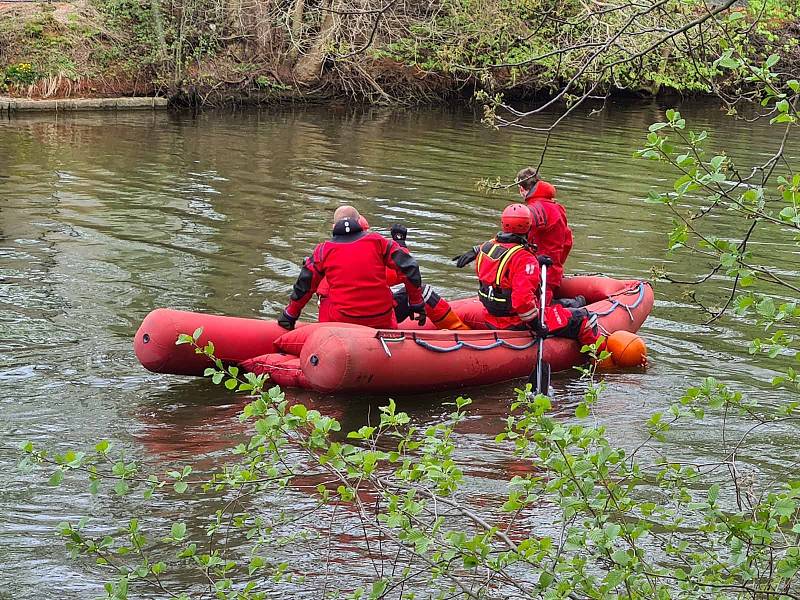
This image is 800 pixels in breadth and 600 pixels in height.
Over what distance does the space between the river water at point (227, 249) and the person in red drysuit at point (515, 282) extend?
1.67 ft

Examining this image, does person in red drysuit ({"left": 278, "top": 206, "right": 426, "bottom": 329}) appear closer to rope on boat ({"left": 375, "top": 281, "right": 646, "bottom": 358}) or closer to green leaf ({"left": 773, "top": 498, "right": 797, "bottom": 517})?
rope on boat ({"left": 375, "top": 281, "right": 646, "bottom": 358})

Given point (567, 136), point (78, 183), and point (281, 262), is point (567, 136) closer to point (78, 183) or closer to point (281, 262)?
point (78, 183)

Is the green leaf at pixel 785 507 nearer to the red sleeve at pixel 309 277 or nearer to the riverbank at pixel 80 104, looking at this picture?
the red sleeve at pixel 309 277

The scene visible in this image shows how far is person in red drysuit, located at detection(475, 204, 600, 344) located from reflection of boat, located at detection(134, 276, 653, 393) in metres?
0.17

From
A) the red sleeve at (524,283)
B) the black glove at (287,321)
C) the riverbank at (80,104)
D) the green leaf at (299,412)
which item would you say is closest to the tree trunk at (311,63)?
the riverbank at (80,104)

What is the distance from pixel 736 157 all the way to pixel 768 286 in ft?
28.3

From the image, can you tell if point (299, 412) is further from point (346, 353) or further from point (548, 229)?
point (548, 229)

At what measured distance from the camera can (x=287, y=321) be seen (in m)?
8.32

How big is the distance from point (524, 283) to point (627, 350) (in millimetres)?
1096

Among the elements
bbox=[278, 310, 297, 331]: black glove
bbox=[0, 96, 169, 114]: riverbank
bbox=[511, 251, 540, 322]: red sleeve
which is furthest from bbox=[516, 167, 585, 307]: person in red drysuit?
bbox=[0, 96, 169, 114]: riverbank

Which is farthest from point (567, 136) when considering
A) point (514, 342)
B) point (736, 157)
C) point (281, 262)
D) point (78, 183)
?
point (514, 342)

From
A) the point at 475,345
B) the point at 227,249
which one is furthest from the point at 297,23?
the point at 475,345

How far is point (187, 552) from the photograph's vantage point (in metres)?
3.78

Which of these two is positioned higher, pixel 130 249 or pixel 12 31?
pixel 12 31
